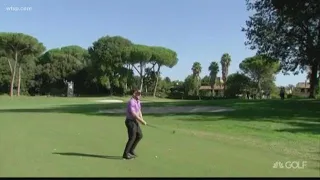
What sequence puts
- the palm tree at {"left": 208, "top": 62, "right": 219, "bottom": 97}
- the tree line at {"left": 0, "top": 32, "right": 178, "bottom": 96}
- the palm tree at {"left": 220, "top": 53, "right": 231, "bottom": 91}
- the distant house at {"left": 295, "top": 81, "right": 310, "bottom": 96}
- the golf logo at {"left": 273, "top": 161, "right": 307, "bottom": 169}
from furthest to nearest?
1. the palm tree at {"left": 208, "top": 62, "right": 219, "bottom": 97}
2. the palm tree at {"left": 220, "top": 53, "right": 231, "bottom": 91}
3. the distant house at {"left": 295, "top": 81, "right": 310, "bottom": 96}
4. the tree line at {"left": 0, "top": 32, "right": 178, "bottom": 96}
5. the golf logo at {"left": 273, "top": 161, "right": 307, "bottom": 169}

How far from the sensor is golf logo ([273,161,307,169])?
1036cm

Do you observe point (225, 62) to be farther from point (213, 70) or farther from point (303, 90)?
point (303, 90)

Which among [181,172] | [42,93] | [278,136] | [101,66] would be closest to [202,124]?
[278,136]

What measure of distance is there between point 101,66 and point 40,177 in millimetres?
85661

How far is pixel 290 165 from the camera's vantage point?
10586mm

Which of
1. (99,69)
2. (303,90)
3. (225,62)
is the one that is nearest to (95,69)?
(99,69)

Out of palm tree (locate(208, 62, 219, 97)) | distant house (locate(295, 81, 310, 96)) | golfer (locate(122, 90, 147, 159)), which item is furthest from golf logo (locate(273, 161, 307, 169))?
palm tree (locate(208, 62, 219, 97))

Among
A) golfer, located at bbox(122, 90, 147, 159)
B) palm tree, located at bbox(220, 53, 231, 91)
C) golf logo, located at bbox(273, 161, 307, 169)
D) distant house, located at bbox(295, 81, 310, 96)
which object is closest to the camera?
golf logo, located at bbox(273, 161, 307, 169)

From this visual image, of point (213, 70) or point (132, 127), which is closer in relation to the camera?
point (132, 127)

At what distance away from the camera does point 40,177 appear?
29.7 ft

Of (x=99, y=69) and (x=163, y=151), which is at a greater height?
(x=99, y=69)

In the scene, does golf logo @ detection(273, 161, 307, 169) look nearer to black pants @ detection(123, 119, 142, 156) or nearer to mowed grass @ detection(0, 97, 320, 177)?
mowed grass @ detection(0, 97, 320, 177)

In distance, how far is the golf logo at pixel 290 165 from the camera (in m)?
10.4

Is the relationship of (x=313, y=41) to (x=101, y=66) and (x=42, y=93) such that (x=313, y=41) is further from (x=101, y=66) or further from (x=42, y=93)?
(x=42, y=93)
